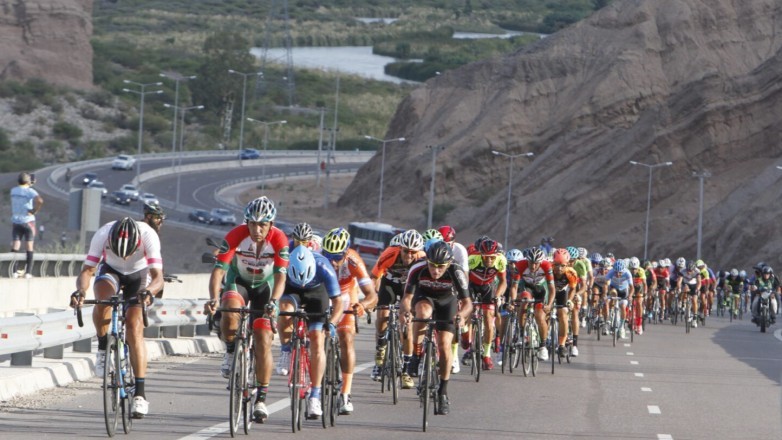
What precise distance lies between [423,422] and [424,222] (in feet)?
284

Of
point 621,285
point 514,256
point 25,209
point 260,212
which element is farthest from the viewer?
point 621,285

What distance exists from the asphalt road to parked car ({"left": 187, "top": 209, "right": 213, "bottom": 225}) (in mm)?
68177

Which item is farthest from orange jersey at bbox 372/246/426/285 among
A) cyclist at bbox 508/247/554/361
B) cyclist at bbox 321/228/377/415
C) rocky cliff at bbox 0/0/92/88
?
rocky cliff at bbox 0/0/92/88

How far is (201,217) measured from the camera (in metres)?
93.2

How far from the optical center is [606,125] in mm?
101375

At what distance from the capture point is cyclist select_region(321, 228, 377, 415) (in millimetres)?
14953

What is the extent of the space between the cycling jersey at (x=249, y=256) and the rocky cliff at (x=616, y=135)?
6457 cm

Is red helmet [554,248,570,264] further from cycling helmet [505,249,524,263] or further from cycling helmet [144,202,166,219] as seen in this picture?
cycling helmet [144,202,166,219]

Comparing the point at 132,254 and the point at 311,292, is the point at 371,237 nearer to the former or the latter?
the point at 311,292

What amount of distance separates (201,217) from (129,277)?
8043 centimetres

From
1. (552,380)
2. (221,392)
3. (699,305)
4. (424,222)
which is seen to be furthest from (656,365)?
(424,222)

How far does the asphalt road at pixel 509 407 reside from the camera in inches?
557

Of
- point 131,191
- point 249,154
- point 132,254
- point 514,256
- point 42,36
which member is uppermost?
point 42,36

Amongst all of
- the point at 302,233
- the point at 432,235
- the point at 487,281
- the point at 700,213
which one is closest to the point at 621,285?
the point at 487,281
